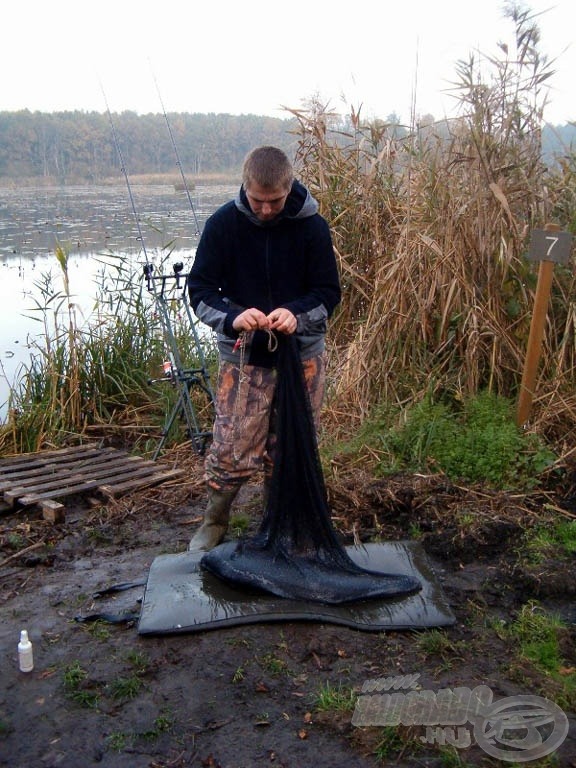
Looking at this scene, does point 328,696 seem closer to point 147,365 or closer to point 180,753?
point 180,753

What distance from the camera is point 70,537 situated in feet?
14.9

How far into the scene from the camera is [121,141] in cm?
1332

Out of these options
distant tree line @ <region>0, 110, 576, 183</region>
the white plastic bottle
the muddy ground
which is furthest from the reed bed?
distant tree line @ <region>0, 110, 576, 183</region>

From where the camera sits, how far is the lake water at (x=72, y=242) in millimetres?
7410

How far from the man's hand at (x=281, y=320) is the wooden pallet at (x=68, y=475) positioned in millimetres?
2255

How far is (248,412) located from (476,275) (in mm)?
2189

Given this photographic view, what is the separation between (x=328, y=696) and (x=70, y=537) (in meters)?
2.31

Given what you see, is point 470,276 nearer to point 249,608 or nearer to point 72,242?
point 249,608

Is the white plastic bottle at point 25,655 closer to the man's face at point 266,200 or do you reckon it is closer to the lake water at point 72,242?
the man's face at point 266,200

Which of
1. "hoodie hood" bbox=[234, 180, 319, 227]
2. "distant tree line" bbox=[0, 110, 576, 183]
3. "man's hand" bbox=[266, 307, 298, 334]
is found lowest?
"man's hand" bbox=[266, 307, 298, 334]

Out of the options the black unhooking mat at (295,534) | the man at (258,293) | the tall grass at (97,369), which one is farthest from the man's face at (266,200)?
the tall grass at (97,369)

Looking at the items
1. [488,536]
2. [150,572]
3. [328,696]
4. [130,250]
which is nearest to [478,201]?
[488,536]

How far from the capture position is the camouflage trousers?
350cm

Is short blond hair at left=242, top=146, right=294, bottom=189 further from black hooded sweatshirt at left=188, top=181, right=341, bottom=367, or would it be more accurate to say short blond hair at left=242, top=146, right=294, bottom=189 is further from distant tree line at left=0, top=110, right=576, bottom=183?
distant tree line at left=0, top=110, right=576, bottom=183
